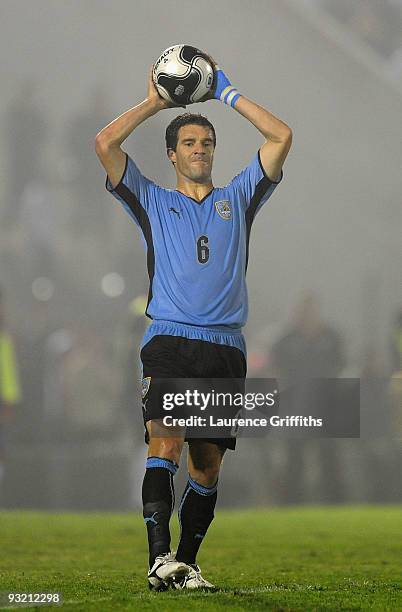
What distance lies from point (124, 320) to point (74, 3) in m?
5.72

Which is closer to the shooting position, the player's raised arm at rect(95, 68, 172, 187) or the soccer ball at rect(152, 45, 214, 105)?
the player's raised arm at rect(95, 68, 172, 187)

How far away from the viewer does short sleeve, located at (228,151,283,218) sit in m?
5.15

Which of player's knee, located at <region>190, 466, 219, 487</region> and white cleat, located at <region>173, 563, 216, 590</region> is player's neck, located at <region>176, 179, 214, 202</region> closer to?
player's knee, located at <region>190, 466, 219, 487</region>

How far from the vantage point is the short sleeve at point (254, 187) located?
515 centimetres

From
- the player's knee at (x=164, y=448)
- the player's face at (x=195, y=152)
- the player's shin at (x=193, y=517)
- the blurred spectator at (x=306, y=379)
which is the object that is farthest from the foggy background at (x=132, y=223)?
the player's knee at (x=164, y=448)

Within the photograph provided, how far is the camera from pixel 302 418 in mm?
13008

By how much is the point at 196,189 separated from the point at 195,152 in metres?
0.17

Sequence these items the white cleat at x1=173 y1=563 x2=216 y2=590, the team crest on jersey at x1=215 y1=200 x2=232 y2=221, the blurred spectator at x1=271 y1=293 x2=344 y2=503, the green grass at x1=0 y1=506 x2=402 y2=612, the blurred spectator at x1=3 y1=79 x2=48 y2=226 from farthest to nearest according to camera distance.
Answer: the blurred spectator at x1=3 y1=79 x2=48 y2=226, the blurred spectator at x1=271 y1=293 x2=344 y2=503, the team crest on jersey at x1=215 y1=200 x2=232 y2=221, the white cleat at x1=173 y1=563 x2=216 y2=590, the green grass at x1=0 y1=506 x2=402 y2=612

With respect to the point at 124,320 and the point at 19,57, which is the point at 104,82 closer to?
the point at 19,57

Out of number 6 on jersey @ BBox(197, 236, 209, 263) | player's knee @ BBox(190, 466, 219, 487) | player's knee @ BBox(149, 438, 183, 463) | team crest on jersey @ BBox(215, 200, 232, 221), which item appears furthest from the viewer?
team crest on jersey @ BBox(215, 200, 232, 221)

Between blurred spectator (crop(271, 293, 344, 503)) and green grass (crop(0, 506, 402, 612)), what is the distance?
0.67 metres

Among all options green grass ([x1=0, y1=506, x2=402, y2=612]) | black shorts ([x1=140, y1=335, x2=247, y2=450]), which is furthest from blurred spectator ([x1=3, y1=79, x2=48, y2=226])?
black shorts ([x1=140, y1=335, x2=247, y2=450])

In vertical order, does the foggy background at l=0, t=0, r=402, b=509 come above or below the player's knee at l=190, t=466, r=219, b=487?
above

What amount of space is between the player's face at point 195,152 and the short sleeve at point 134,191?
18 centimetres
